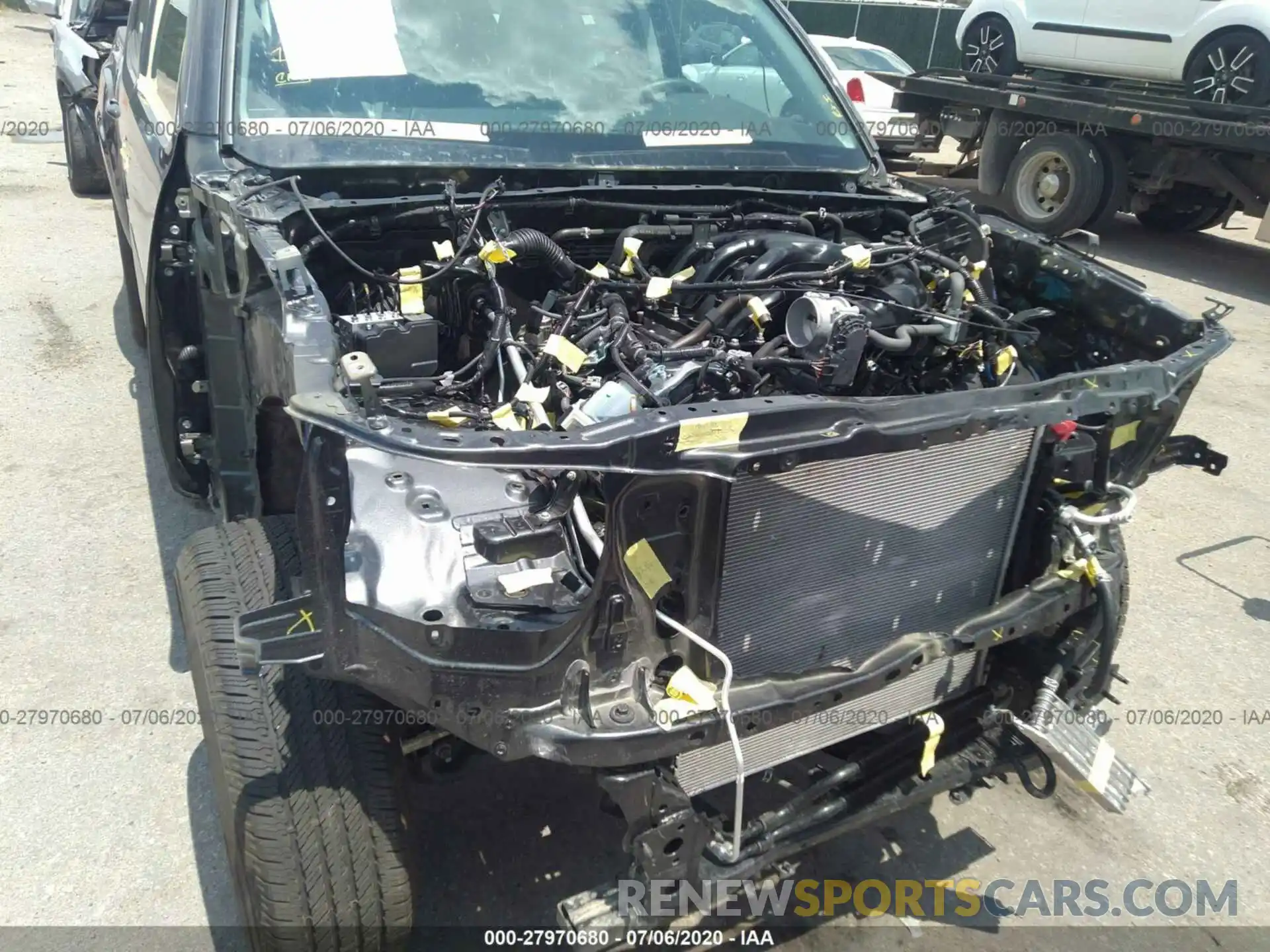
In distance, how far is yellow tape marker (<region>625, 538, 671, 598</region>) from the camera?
5.64 feet

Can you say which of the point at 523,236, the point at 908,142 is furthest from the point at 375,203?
the point at 908,142

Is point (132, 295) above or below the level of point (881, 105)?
below

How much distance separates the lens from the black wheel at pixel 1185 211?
9055 mm

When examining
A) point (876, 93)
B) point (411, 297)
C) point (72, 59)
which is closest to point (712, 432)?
point (411, 297)

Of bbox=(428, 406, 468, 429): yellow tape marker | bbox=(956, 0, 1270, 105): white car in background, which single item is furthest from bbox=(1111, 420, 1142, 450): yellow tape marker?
bbox=(956, 0, 1270, 105): white car in background

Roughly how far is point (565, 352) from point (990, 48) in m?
9.32

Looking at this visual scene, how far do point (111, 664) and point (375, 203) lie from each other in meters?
1.55

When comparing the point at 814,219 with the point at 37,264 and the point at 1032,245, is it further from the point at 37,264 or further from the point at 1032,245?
the point at 37,264

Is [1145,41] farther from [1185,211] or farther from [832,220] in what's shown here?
[832,220]

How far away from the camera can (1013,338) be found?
268 centimetres

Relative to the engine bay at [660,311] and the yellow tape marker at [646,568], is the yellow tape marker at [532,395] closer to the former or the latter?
the engine bay at [660,311]

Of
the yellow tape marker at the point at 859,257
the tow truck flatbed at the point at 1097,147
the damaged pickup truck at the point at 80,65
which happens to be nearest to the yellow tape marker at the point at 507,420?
the yellow tape marker at the point at 859,257

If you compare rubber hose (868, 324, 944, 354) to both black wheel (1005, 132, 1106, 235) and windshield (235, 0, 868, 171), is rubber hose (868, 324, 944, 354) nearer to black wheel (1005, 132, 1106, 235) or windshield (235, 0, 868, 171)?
windshield (235, 0, 868, 171)

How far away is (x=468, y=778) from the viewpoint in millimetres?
2602
